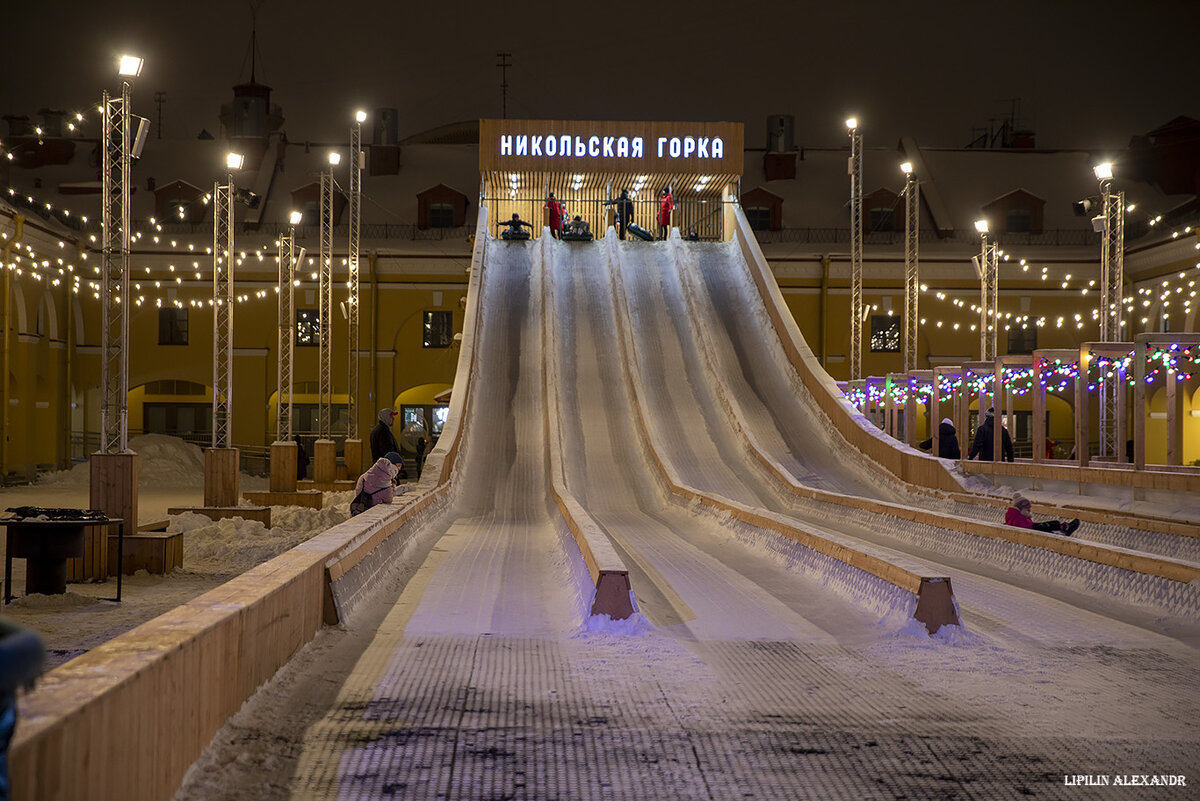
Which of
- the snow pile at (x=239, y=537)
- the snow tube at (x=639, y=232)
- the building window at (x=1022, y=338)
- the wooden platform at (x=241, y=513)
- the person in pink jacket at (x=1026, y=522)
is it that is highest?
the snow tube at (x=639, y=232)

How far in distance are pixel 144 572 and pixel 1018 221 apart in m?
30.4

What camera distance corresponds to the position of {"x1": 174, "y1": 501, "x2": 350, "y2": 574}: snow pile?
12617 mm

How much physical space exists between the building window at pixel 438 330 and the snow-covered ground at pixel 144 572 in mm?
8558

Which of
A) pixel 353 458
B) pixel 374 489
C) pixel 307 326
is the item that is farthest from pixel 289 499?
pixel 307 326

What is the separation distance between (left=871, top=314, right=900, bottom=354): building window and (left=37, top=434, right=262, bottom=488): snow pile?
1853cm

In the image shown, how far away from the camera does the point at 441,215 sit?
3525 centimetres

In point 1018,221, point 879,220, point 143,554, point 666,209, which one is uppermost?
point 879,220

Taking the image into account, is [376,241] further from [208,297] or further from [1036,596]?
[1036,596]

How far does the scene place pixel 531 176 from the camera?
30.5 m

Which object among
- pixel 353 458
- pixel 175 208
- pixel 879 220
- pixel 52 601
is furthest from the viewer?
pixel 879 220

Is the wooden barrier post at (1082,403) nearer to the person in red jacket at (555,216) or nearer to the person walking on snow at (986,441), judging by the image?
the person walking on snow at (986,441)

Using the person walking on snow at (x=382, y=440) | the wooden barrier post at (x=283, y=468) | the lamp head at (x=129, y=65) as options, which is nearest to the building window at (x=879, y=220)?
the wooden barrier post at (x=283, y=468)

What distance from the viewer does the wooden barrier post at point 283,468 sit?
772 inches

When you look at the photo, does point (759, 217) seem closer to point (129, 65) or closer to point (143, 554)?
point (129, 65)
